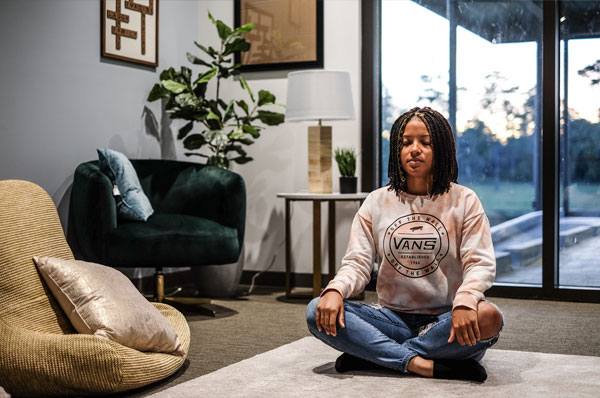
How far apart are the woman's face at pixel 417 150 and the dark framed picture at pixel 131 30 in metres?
2.33

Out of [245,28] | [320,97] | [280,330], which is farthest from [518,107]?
[280,330]

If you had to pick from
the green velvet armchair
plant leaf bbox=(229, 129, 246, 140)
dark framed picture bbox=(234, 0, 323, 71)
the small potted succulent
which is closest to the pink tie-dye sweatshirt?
the green velvet armchair

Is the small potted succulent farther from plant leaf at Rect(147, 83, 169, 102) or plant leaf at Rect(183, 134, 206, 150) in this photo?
plant leaf at Rect(147, 83, 169, 102)

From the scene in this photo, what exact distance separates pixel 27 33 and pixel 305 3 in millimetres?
1822

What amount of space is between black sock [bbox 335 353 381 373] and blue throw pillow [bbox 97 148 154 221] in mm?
1605

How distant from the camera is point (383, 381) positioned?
2.30 meters

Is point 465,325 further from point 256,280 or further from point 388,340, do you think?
point 256,280

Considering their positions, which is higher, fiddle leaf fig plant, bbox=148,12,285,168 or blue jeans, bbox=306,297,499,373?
fiddle leaf fig plant, bbox=148,12,285,168

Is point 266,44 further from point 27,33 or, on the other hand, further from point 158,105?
point 27,33

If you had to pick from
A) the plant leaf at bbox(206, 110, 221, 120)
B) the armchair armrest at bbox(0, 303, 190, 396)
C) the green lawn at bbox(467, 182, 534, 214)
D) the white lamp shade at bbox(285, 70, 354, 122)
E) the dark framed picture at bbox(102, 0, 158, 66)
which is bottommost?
the armchair armrest at bbox(0, 303, 190, 396)

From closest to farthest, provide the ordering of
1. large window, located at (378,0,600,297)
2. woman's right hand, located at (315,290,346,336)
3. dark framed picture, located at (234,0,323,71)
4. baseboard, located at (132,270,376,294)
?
woman's right hand, located at (315,290,346,336) → large window, located at (378,0,600,297) → baseboard, located at (132,270,376,294) → dark framed picture, located at (234,0,323,71)

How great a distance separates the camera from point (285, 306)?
4125 millimetres

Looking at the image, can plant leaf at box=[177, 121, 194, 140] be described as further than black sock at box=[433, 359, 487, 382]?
Yes

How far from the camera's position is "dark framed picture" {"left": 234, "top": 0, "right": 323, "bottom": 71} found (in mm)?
4809
